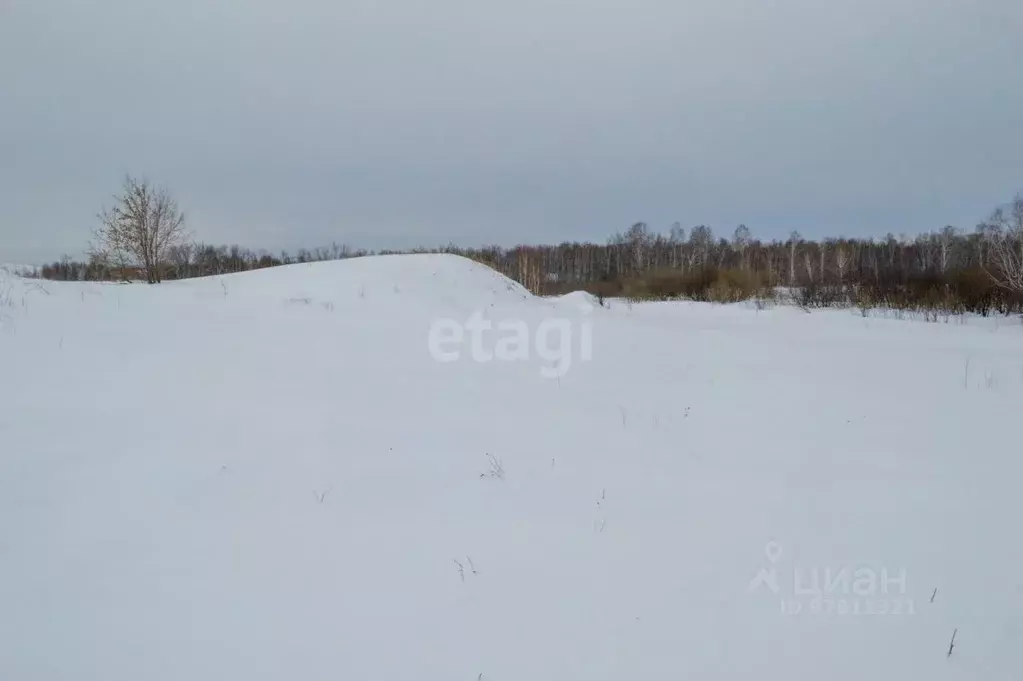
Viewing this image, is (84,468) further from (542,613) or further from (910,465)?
(910,465)

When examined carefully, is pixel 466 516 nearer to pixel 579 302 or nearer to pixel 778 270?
pixel 579 302

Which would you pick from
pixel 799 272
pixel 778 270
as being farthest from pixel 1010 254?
pixel 799 272

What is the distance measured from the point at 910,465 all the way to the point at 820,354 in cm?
482

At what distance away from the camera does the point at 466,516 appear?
329 cm

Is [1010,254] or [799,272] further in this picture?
[799,272]

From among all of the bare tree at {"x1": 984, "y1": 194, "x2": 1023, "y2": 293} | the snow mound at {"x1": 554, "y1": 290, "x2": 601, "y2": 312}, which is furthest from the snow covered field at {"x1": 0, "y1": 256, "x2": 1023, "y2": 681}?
the bare tree at {"x1": 984, "y1": 194, "x2": 1023, "y2": 293}

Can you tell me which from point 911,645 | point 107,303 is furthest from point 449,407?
point 107,303

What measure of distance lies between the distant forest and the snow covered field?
10.2m

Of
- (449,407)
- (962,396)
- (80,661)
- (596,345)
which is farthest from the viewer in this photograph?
(596,345)

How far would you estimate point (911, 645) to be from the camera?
7.84ft

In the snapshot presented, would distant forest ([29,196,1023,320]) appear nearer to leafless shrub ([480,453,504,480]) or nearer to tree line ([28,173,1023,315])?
tree line ([28,173,1023,315])

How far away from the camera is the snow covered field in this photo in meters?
2.29

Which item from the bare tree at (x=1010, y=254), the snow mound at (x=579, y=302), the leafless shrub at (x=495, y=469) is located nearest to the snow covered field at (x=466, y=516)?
the leafless shrub at (x=495, y=469)

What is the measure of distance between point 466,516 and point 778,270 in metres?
47.9
